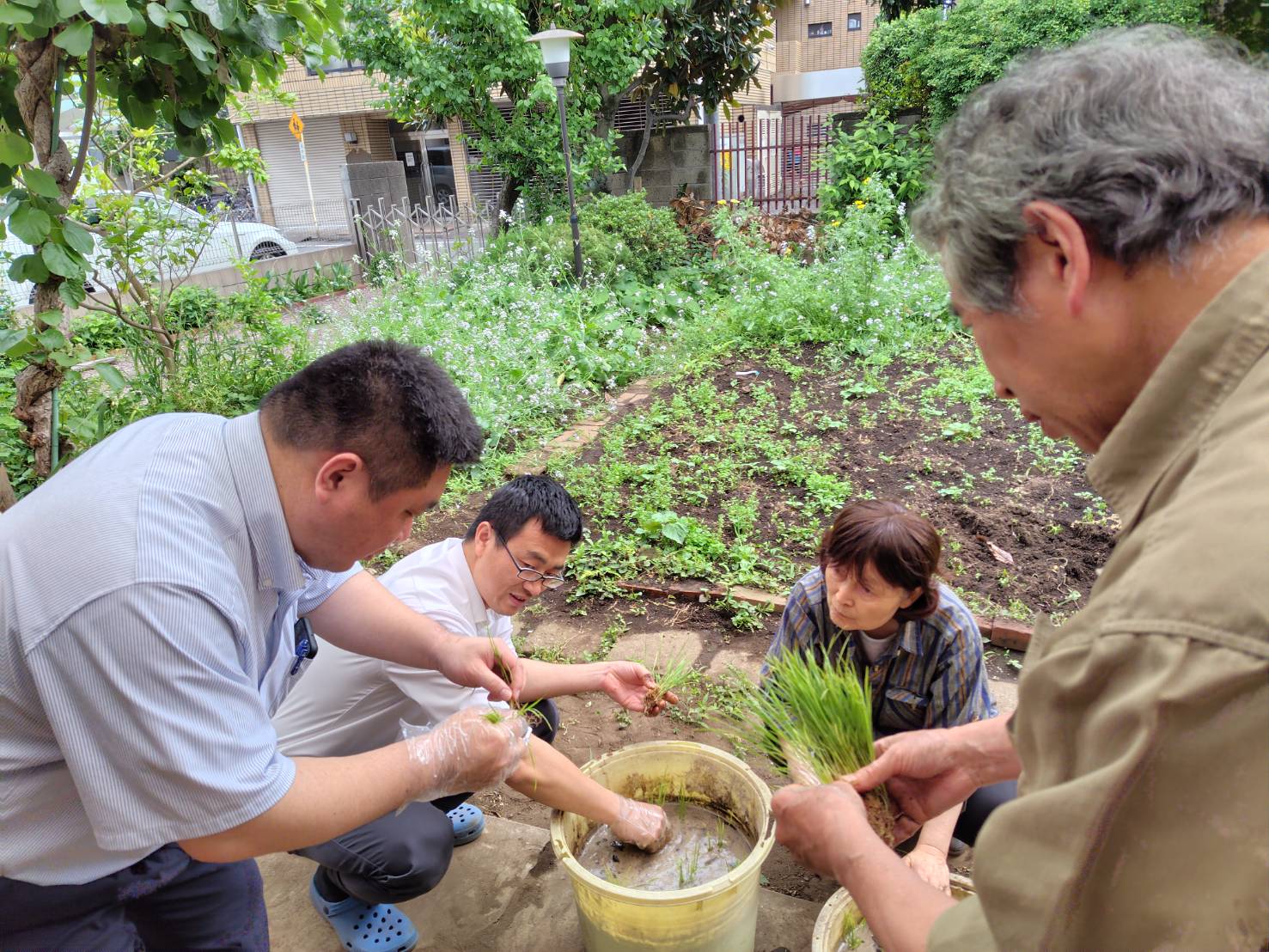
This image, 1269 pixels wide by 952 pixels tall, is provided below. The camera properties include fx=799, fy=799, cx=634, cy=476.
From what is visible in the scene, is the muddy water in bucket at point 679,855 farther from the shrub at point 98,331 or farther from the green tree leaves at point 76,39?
the shrub at point 98,331

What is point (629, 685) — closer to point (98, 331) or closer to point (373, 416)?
point (373, 416)

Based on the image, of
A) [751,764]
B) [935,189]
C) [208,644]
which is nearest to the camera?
[935,189]

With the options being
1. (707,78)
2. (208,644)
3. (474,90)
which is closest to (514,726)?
(208,644)

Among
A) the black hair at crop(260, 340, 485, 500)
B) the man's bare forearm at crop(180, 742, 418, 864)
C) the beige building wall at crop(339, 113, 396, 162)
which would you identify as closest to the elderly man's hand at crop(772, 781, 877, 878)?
the man's bare forearm at crop(180, 742, 418, 864)

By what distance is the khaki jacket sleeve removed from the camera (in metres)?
0.74

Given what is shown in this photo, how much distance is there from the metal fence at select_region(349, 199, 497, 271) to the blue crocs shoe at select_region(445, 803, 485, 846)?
8.51 meters

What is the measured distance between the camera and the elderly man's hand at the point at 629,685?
2484mm

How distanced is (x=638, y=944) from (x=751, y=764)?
3.60ft

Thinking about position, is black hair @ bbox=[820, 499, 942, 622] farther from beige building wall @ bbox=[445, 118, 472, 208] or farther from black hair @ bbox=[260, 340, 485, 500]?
beige building wall @ bbox=[445, 118, 472, 208]

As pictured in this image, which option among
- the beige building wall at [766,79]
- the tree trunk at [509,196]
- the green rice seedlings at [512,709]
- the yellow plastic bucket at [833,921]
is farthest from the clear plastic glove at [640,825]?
the beige building wall at [766,79]

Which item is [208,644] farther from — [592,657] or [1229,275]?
[592,657]

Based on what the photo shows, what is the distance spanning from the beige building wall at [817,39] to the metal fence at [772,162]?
1979 cm

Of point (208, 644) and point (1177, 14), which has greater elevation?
point (1177, 14)

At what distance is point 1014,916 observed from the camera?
0.89 metres
